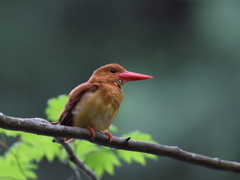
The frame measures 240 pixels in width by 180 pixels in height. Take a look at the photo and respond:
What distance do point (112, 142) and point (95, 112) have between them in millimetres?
277

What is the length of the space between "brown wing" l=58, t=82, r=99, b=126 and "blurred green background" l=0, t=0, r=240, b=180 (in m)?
2.94

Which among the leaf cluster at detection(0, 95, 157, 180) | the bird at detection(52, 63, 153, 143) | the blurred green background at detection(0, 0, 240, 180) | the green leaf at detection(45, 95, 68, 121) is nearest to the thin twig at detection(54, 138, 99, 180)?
the bird at detection(52, 63, 153, 143)

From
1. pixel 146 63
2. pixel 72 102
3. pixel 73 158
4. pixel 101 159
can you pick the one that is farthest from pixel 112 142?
pixel 146 63

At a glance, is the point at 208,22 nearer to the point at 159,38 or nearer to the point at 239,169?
the point at 159,38

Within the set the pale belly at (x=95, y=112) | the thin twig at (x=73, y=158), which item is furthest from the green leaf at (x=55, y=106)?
the thin twig at (x=73, y=158)

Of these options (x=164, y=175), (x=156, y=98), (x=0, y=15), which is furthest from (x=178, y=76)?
(x=0, y=15)

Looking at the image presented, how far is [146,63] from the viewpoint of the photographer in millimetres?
5621

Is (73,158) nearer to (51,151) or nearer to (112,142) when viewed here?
(112,142)

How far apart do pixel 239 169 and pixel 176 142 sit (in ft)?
10.7

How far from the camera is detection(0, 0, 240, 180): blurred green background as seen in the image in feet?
16.3

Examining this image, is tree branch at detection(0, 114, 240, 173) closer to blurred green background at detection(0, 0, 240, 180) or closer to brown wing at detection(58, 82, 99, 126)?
brown wing at detection(58, 82, 99, 126)

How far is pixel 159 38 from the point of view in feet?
19.7

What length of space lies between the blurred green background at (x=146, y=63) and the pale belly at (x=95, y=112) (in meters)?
2.95

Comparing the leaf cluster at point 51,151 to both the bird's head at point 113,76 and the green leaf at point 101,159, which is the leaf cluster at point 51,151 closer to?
the green leaf at point 101,159
